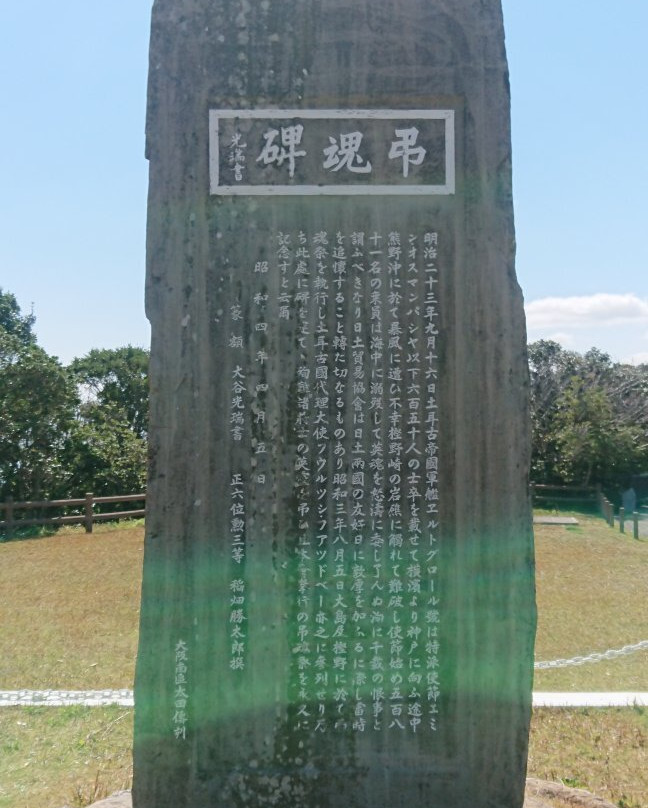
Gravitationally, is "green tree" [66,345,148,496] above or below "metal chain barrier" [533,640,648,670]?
above

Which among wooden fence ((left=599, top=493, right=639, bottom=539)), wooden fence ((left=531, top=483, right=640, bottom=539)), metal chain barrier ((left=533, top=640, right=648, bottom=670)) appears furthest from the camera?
wooden fence ((left=531, top=483, right=640, bottom=539))

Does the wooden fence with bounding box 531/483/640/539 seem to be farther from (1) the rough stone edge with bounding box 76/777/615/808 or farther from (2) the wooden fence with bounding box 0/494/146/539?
(1) the rough stone edge with bounding box 76/777/615/808

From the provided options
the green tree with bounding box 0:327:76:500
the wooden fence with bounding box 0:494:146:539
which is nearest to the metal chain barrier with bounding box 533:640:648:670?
the wooden fence with bounding box 0:494:146:539

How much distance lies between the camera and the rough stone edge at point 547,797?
3748mm

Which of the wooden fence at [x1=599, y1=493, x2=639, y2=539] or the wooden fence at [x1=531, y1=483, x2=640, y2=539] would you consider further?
the wooden fence at [x1=531, y1=483, x2=640, y2=539]

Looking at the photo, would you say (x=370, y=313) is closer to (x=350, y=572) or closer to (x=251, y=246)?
(x=251, y=246)

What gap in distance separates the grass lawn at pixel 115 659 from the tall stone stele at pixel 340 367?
1.42 meters

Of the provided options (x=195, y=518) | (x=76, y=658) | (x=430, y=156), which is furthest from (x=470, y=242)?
(x=76, y=658)

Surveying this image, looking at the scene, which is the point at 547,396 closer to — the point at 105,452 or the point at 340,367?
the point at 105,452

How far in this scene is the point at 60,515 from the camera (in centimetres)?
1627

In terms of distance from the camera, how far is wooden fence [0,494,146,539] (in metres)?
14.9

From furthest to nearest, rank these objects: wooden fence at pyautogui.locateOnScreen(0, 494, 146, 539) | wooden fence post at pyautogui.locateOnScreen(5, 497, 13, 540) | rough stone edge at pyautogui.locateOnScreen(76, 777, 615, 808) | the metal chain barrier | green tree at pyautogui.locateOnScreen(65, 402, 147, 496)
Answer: green tree at pyautogui.locateOnScreen(65, 402, 147, 496), wooden fence at pyautogui.locateOnScreen(0, 494, 146, 539), wooden fence post at pyautogui.locateOnScreen(5, 497, 13, 540), the metal chain barrier, rough stone edge at pyautogui.locateOnScreen(76, 777, 615, 808)

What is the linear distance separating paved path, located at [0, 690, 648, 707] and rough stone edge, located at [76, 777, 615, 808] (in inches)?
60.2

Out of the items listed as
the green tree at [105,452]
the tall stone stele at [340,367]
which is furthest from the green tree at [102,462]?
the tall stone stele at [340,367]
